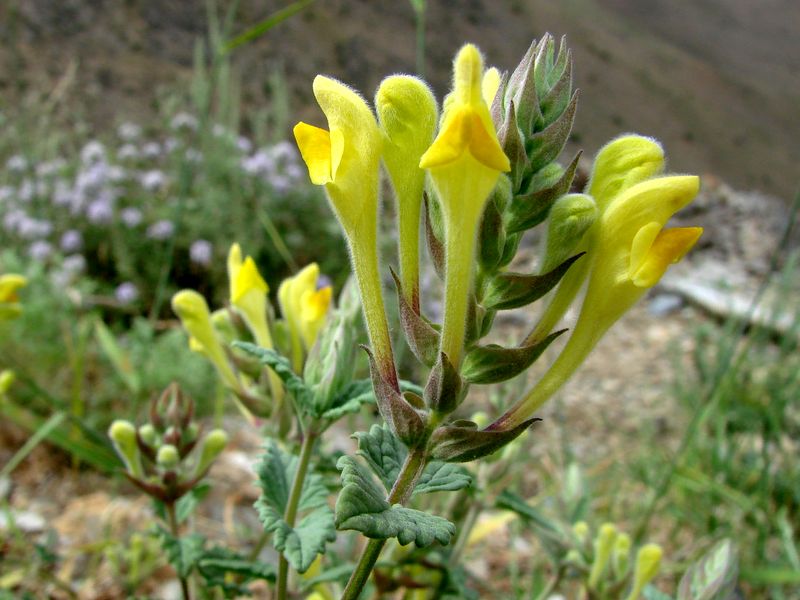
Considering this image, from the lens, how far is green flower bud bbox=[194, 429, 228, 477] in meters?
0.91

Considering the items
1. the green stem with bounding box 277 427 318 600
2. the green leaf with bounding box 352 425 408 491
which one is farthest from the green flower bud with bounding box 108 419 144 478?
the green leaf with bounding box 352 425 408 491

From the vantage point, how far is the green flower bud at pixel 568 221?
0.56 m

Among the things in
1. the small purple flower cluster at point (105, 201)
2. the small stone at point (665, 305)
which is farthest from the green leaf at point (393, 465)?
the small stone at point (665, 305)

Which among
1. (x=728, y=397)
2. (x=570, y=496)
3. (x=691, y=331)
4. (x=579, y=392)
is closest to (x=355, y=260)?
(x=570, y=496)

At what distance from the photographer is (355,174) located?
60 centimetres

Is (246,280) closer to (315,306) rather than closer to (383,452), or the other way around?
Result: (315,306)

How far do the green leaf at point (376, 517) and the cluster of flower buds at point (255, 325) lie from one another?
13.5 inches

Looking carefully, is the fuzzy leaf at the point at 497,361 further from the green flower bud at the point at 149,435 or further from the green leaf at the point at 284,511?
the green flower bud at the point at 149,435

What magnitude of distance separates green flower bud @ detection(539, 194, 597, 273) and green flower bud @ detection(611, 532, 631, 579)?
23.6 inches

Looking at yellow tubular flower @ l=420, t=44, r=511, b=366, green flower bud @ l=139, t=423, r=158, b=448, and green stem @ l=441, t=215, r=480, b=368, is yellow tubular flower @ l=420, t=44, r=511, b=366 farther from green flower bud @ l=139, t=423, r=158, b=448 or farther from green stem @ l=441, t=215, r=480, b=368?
green flower bud @ l=139, t=423, r=158, b=448

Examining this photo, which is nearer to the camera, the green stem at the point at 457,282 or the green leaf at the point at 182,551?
the green stem at the point at 457,282

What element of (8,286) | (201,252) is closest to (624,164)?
(8,286)

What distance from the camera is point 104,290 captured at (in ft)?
10.2

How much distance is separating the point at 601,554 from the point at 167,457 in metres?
0.61
